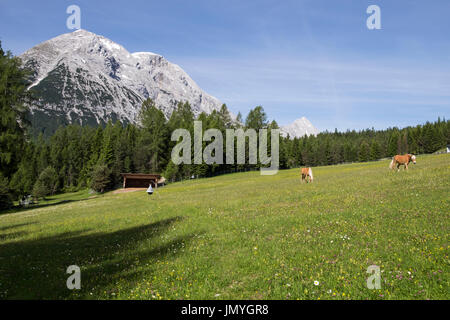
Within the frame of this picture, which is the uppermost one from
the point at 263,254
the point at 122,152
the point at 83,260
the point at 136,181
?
the point at 122,152

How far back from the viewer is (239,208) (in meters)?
20.9

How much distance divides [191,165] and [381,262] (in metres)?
82.1

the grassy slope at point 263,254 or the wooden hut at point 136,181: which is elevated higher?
the grassy slope at point 263,254

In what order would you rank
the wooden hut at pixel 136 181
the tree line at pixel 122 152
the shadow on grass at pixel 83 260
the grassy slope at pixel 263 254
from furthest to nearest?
the tree line at pixel 122 152 < the wooden hut at pixel 136 181 < the shadow on grass at pixel 83 260 < the grassy slope at pixel 263 254

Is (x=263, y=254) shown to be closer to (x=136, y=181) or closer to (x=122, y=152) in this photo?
(x=136, y=181)

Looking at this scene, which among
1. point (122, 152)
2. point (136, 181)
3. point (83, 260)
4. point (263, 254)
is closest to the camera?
point (263, 254)

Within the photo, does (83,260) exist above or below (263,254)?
below

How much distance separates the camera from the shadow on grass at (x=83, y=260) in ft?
27.8

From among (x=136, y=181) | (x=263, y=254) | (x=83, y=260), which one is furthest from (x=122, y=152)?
(x=263, y=254)

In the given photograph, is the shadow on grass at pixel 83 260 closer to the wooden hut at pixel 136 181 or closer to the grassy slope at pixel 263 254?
the grassy slope at pixel 263 254

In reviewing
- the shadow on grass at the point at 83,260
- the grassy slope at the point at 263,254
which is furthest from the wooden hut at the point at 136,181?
the shadow on grass at the point at 83,260

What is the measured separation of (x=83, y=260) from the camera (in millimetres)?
11695

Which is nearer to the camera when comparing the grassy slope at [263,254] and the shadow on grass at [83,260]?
the grassy slope at [263,254]
